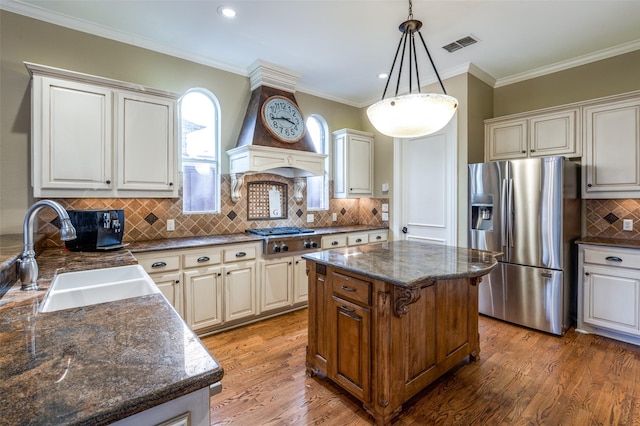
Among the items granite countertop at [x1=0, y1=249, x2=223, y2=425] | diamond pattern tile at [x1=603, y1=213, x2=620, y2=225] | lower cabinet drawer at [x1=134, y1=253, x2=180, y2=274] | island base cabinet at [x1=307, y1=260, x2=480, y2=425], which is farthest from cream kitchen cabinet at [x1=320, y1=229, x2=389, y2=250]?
granite countertop at [x1=0, y1=249, x2=223, y2=425]

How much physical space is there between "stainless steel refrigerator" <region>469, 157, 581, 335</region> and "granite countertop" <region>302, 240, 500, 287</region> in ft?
3.81

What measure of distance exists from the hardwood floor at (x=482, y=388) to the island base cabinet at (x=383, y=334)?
13 centimetres

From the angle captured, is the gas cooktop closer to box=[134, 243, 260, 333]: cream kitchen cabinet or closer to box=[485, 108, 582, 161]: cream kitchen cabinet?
box=[134, 243, 260, 333]: cream kitchen cabinet

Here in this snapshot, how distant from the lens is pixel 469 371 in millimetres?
2361

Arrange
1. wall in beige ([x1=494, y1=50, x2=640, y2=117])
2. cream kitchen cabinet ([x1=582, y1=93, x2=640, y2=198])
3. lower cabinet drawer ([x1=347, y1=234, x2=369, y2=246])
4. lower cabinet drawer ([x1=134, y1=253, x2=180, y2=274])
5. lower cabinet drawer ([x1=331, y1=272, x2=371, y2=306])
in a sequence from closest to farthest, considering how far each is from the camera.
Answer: lower cabinet drawer ([x1=331, y1=272, x2=371, y2=306])
lower cabinet drawer ([x1=134, y1=253, x2=180, y2=274])
cream kitchen cabinet ([x1=582, y1=93, x2=640, y2=198])
wall in beige ([x1=494, y1=50, x2=640, y2=117])
lower cabinet drawer ([x1=347, y1=234, x2=369, y2=246])

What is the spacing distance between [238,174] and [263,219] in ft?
2.22

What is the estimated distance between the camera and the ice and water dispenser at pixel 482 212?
11.1ft

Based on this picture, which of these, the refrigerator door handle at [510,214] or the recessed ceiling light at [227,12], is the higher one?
the recessed ceiling light at [227,12]

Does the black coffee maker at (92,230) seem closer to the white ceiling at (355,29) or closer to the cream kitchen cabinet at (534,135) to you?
the white ceiling at (355,29)

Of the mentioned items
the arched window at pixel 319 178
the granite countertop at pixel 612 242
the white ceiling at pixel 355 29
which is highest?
the white ceiling at pixel 355 29

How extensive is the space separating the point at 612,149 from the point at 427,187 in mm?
1814

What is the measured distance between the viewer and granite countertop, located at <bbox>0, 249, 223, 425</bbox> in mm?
645

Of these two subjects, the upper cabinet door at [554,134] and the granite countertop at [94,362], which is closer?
the granite countertop at [94,362]

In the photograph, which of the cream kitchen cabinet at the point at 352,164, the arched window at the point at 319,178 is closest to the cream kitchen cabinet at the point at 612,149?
the cream kitchen cabinet at the point at 352,164
